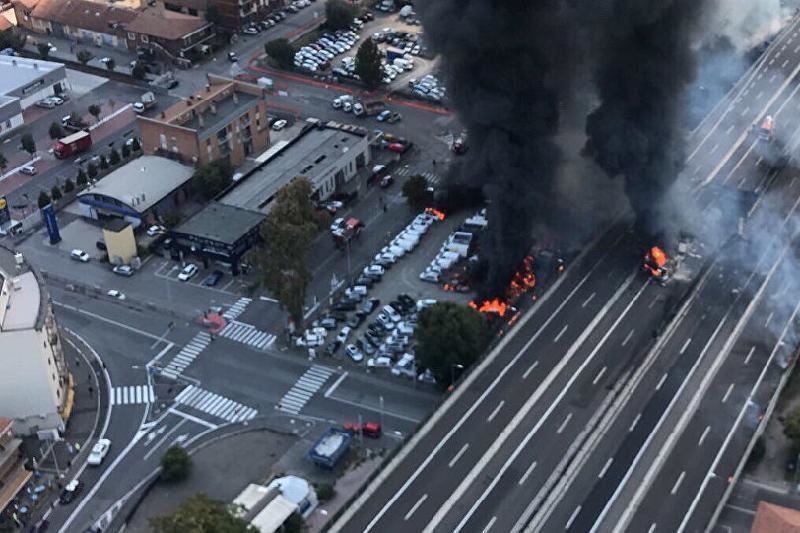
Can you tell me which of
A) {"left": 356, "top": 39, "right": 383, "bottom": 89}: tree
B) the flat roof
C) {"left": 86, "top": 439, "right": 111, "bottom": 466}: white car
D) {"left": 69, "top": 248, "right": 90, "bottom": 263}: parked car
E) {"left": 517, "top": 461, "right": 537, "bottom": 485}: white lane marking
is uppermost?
{"left": 356, "top": 39, "right": 383, "bottom": 89}: tree

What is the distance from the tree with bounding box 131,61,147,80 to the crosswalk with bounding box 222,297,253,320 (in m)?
33.0

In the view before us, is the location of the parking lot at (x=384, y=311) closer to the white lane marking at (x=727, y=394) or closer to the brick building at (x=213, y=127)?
the white lane marking at (x=727, y=394)

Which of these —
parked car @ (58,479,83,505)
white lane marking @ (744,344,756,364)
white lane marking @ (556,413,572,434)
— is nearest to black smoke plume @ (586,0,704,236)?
white lane marking @ (744,344,756,364)

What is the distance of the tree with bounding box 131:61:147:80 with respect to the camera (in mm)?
80812

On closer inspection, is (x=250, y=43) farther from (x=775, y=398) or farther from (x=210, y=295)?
(x=775, y=398)

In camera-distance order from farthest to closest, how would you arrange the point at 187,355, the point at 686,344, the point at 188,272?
1. the point at 188,272
2. the point at 187,355
3. the point at 686,344

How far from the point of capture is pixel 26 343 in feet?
149

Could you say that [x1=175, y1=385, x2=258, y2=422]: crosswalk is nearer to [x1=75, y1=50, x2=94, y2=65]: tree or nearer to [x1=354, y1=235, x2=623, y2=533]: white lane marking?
[x1=354, y1=235, x2=623, y2=533]: white lane marking

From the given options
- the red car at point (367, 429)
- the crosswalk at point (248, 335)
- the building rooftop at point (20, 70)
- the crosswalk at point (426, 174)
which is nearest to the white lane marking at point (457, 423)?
the red car at point (367, 429)

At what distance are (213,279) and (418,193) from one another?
13.9 m

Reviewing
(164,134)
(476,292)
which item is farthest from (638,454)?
(164,134)

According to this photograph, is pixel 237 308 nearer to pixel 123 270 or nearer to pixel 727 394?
pixel 123 270

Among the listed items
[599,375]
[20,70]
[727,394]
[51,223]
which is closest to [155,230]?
[51,223]

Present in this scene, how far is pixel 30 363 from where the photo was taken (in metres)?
45.8
